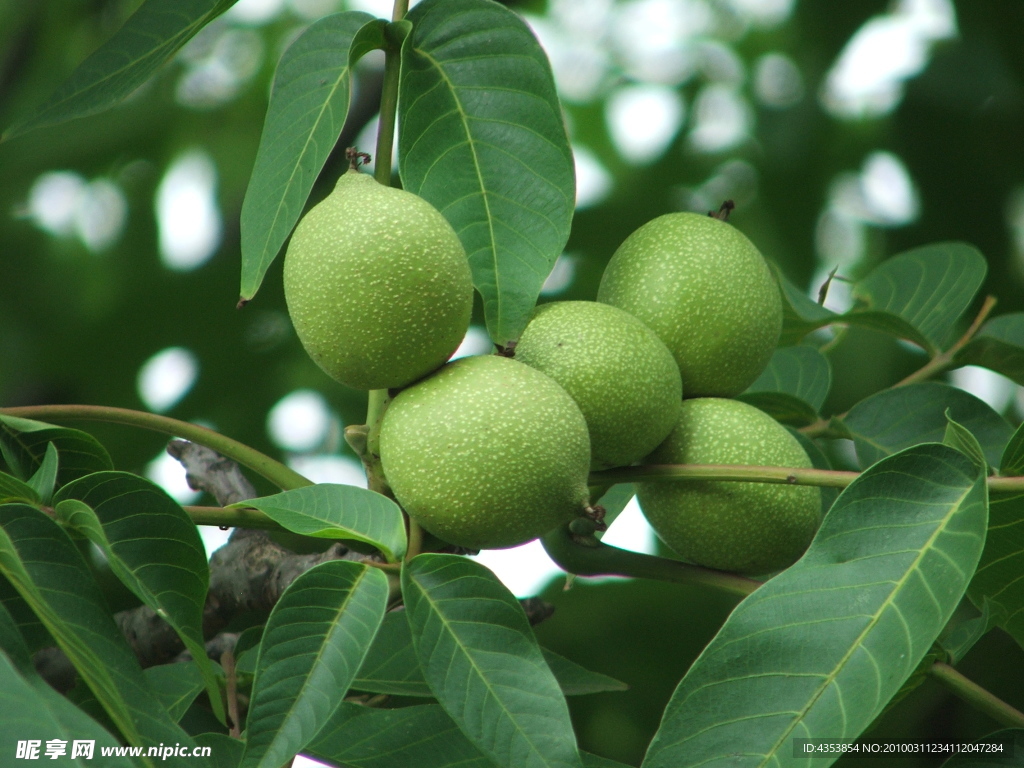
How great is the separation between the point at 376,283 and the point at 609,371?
0.85ft

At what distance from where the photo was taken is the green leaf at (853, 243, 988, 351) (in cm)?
161

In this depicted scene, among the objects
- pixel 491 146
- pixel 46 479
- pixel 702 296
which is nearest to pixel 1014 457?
pixel 702 296

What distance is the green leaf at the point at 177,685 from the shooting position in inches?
39.4

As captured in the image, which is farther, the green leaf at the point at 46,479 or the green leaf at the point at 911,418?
the green leaf at the point at 911,418

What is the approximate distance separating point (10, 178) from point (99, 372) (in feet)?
1.43

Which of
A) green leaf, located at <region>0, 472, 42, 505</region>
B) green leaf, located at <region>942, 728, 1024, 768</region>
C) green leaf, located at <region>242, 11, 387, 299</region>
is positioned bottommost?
green leaf, located at <region>942, 728, 1024, 768</region>

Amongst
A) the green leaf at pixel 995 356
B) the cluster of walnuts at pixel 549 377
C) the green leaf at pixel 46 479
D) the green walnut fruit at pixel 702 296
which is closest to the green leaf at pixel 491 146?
the cluster of walnuts at pixel 549 377

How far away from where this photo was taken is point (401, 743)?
959 mm

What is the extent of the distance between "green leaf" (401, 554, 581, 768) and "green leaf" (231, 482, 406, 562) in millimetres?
32

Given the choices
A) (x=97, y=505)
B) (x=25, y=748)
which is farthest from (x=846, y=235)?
(x=25, y=748)

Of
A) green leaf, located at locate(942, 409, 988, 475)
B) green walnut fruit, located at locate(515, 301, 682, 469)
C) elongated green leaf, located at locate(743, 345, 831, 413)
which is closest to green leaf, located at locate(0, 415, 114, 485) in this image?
green walnut fruit, located at locate(515, 301, 682, 469)

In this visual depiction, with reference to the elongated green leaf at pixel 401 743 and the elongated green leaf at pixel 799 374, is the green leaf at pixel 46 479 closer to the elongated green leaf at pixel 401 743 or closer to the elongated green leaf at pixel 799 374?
the elongated green leaf at pixel 401 743

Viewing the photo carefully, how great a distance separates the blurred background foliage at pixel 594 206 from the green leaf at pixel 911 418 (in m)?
0.67

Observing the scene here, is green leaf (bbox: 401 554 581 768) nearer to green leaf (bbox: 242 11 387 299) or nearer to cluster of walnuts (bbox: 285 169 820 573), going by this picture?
cluster of walnuts (bbox: 285 169 820 573)
